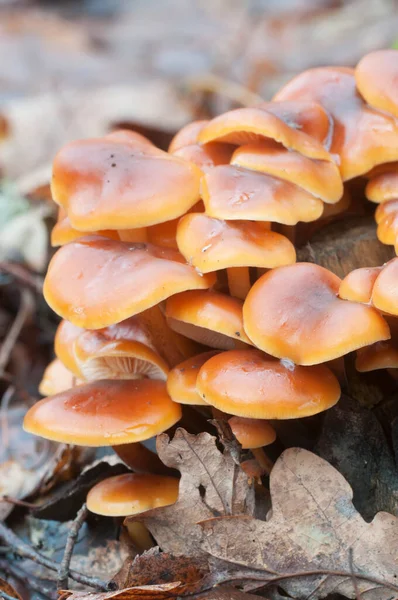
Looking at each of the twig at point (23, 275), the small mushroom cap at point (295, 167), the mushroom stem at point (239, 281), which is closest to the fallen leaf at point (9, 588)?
the mushroom stem at point (239, 281)

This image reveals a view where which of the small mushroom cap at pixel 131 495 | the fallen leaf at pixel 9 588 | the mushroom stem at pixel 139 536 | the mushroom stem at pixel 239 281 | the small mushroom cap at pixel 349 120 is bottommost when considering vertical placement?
the fallen leaf at pixel 9 588

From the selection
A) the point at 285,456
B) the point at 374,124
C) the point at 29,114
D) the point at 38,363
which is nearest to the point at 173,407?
the point at 285,456

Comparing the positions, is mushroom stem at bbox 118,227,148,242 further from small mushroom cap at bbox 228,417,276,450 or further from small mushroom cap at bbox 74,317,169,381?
small mushroom cap at bbox 228,417,276,450

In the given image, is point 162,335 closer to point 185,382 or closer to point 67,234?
point 185,382

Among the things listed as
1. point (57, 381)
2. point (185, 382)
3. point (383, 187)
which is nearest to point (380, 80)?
point (383, 187)

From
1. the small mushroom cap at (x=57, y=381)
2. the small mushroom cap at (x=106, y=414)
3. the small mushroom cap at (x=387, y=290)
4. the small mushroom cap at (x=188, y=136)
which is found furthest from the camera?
the small mushroom cap at (x=57, y=381)

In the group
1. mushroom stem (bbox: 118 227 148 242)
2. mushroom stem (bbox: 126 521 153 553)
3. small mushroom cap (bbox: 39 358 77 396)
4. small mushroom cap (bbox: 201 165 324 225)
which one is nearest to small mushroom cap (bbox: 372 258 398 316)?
small mushroom cap (bbox: 201 165 324 225)

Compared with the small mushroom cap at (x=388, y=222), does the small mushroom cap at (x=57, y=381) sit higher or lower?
lower

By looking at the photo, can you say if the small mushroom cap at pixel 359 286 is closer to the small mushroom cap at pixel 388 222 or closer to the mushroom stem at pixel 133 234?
the small mushroom cap at pixel 388 222
